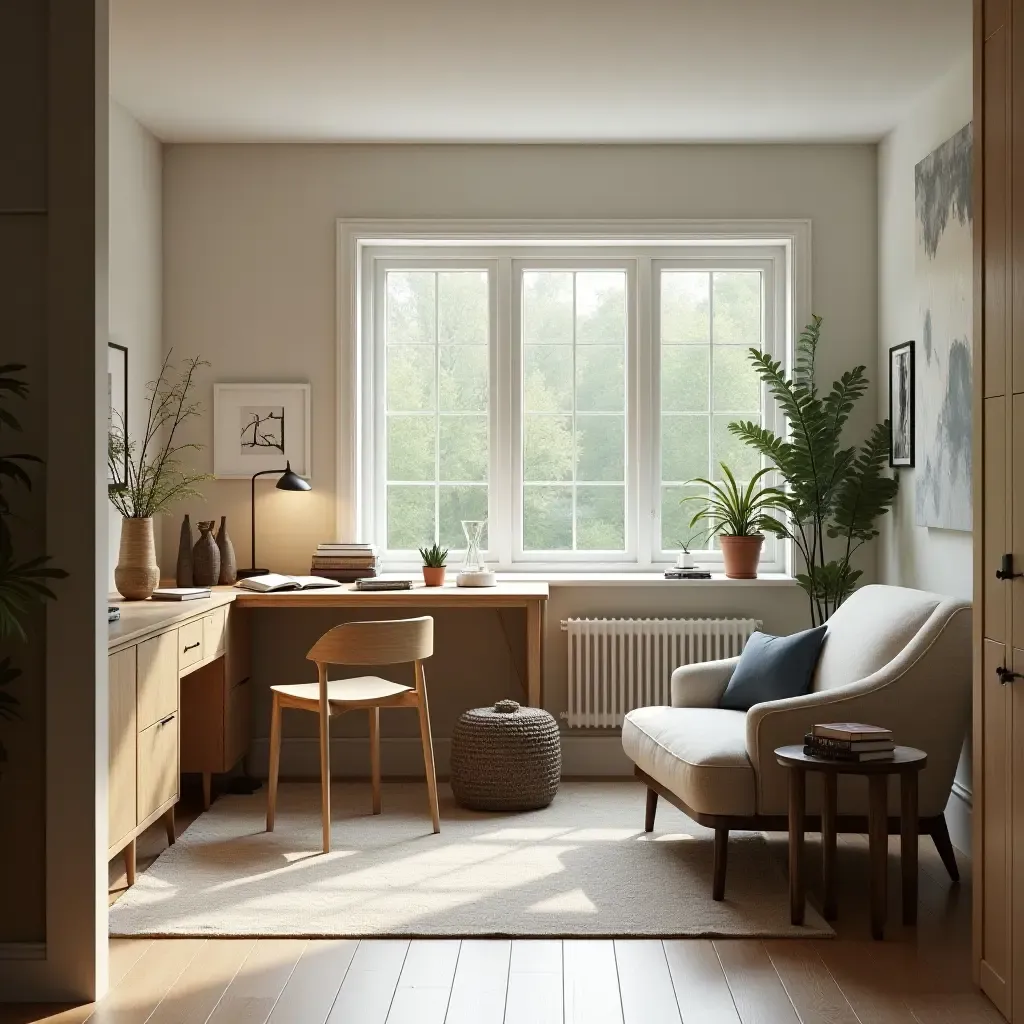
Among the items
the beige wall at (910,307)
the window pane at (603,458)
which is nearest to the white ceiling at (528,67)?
the beige wall at (910,307)

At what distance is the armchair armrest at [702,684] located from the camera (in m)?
4.46

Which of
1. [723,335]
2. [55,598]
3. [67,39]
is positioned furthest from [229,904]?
[723,335]

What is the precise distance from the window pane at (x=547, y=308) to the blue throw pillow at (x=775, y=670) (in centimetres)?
188

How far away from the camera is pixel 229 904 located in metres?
3.57

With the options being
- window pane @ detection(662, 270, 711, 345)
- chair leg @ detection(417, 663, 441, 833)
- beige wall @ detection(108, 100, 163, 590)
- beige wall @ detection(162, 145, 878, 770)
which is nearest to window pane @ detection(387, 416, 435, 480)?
beige wall @ detection(162, 145, 878, 770)

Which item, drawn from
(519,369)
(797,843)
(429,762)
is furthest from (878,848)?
(519,369)

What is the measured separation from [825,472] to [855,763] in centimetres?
194

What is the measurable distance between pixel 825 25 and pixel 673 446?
2.03 metres

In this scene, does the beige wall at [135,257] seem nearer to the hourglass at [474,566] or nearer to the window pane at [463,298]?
the window pane at [463,298]

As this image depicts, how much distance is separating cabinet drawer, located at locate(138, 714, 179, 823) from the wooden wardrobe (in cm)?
238

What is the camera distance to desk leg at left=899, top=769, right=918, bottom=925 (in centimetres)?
341

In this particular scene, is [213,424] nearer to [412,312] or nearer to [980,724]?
[412,312]

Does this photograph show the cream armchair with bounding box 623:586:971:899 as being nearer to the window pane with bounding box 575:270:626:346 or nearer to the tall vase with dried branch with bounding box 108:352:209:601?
the tall vase with dried branch with bounding box 108:352:209:601

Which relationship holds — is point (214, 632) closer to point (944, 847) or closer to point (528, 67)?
point (528, 67)
